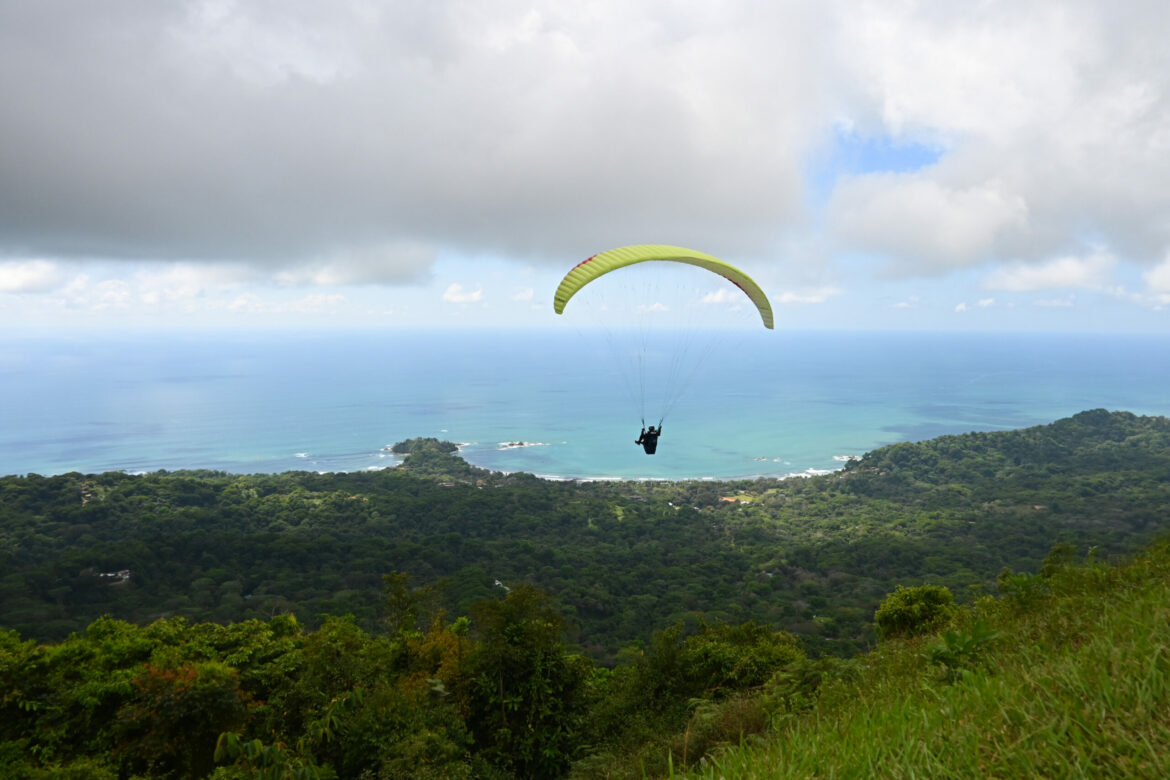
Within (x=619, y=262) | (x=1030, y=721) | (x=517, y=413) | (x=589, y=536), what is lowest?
(x=589, y=536)

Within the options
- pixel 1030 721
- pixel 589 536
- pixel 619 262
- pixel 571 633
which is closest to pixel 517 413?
pixel 589 536

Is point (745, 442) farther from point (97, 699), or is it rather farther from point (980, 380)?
point (980, 380)

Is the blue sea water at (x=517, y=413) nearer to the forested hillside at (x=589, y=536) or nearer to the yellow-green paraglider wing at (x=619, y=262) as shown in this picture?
the forested hillside at (x=589, y=536)

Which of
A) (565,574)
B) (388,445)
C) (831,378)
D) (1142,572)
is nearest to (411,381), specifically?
(388,445)

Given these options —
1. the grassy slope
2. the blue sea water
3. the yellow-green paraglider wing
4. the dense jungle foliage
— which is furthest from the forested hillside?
the blue sea water

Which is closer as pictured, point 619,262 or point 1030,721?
point 1030,721

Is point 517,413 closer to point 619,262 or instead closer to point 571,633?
point 571,633

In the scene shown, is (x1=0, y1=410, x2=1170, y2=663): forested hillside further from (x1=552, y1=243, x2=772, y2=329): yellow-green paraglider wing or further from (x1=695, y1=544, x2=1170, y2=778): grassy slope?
(x1=695, y1=544, x2=1170, y2=778): grassy slope
